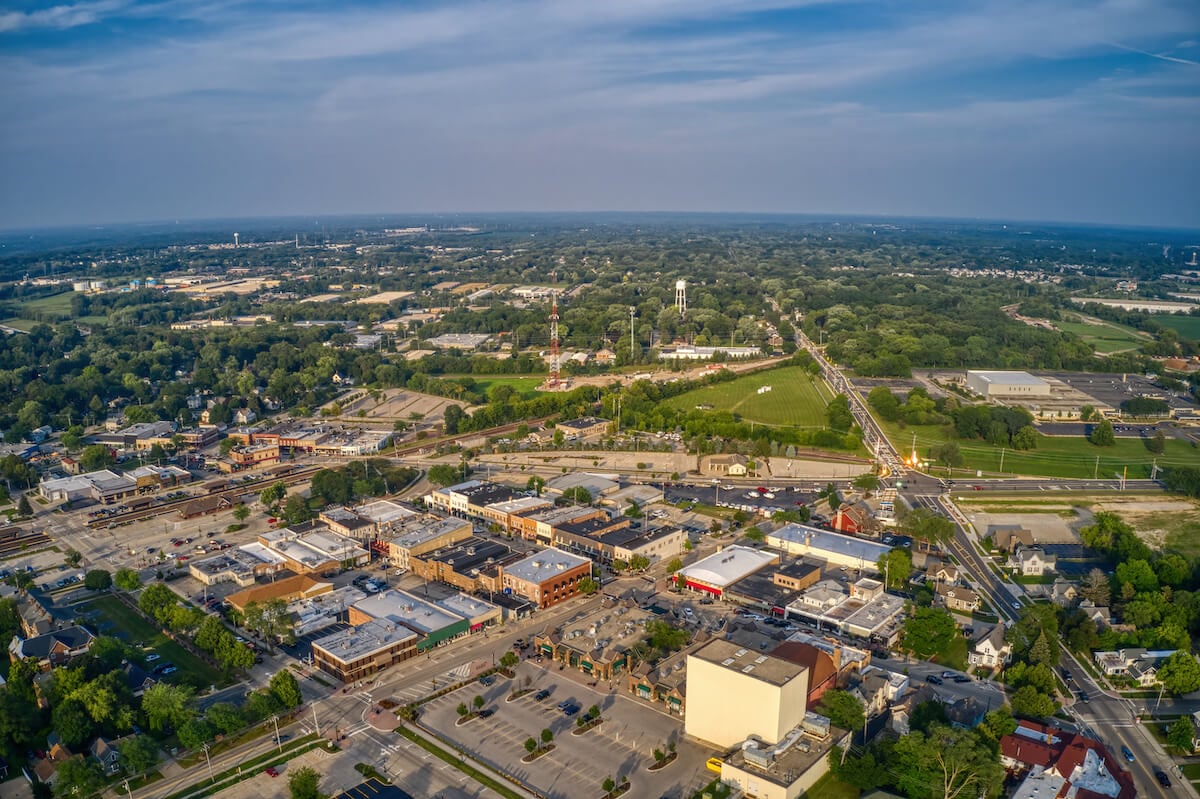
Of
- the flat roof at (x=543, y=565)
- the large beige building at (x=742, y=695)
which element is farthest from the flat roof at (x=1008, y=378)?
the large beige building at (x=742, y=695)

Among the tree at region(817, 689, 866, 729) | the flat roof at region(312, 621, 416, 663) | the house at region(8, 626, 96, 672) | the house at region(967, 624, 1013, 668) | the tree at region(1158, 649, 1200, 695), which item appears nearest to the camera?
the tree at region(817, 689, 866, 729)

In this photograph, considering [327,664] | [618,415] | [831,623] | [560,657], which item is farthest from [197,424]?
[831,623]

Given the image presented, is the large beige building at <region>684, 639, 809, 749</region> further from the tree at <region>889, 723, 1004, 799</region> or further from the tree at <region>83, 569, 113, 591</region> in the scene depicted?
the tree at <region>83, 569, 113, 591</region>

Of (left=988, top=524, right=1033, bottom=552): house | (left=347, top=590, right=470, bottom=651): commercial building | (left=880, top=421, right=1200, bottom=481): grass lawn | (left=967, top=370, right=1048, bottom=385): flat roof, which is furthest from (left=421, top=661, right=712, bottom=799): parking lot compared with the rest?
(left=967, top=370, right=1048, bottom=385): flat roof

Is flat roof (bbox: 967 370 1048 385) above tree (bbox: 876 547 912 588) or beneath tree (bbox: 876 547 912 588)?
above

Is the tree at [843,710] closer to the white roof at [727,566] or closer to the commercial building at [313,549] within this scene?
the white roof at [727,566]

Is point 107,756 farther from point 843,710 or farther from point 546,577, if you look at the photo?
point 843,710

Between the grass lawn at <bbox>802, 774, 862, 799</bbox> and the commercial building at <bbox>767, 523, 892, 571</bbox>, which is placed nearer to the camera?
the grass lawn at <bbox>802, 774, 862, 799</bbox>
